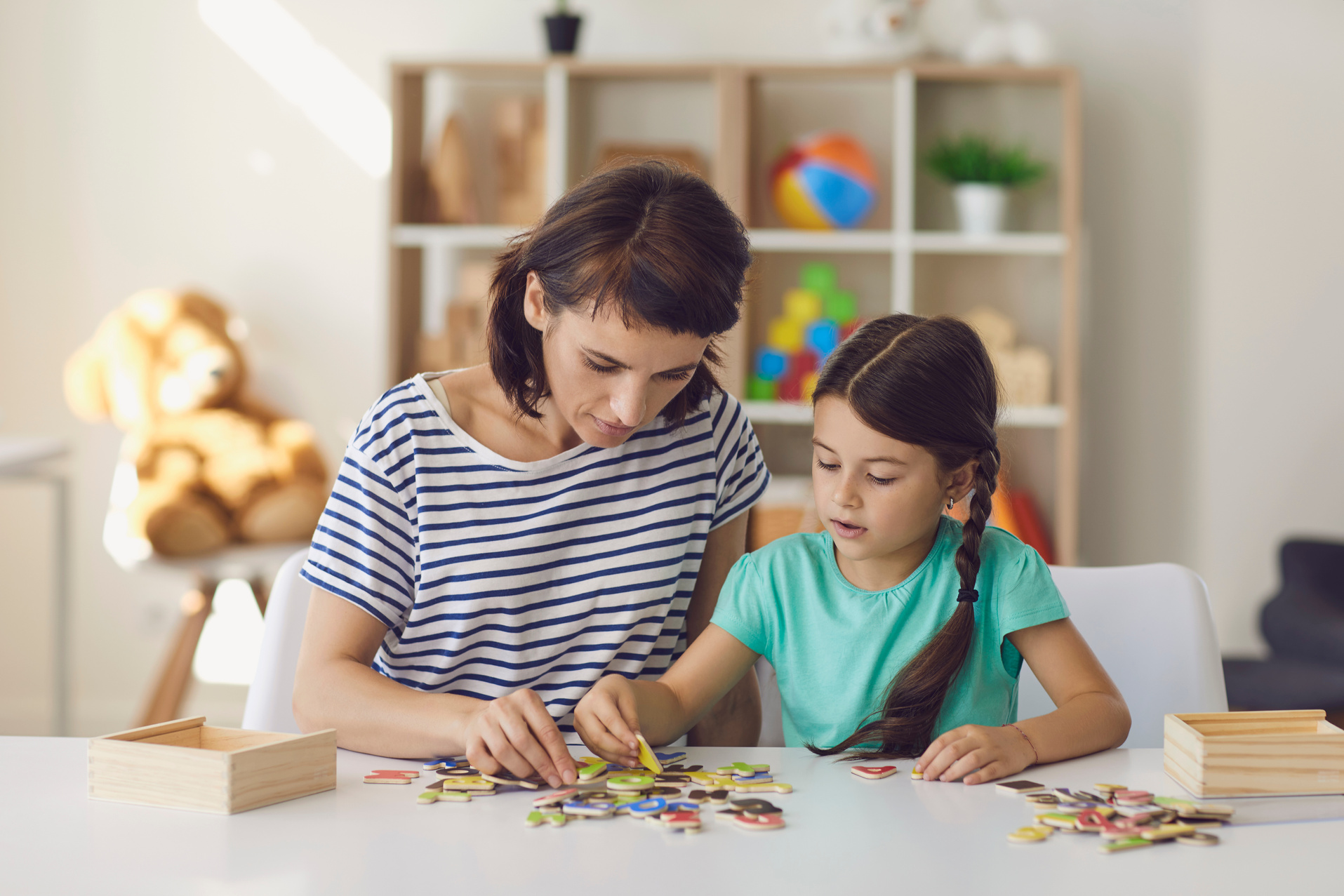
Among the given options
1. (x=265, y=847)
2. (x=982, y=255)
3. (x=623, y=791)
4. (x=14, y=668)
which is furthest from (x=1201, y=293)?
(x=14, y=668)

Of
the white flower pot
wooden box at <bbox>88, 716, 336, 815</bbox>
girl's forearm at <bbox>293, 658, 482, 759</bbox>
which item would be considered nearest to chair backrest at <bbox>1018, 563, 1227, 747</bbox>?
girl's forearm at <bbox>293, 658, 482, 759</bbox>

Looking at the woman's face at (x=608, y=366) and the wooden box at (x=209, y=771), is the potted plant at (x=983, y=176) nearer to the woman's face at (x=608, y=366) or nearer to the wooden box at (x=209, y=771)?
the woman's face at (x=608, y=366)

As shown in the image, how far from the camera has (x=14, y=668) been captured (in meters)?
3.56

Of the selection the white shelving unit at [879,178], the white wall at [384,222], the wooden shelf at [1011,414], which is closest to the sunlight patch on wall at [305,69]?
the white wall at [384,222]

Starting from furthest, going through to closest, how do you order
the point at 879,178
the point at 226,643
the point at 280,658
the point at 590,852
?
1. the point at 226,643
2. the point at 879,178
3. the point at 280,658
4. the point at 590,852

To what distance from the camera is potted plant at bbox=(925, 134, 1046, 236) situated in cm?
306

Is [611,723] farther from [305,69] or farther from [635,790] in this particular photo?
[305,69]

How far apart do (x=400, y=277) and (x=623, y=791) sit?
2515mm

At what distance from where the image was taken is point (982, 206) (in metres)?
3.06

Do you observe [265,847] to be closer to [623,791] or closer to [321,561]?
[623,791]

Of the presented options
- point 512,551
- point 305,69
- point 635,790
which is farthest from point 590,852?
point 305,69

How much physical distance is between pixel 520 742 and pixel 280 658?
16.3 inches

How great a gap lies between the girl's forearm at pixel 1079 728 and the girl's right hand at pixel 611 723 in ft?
1.08

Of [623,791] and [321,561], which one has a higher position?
[321,561]
